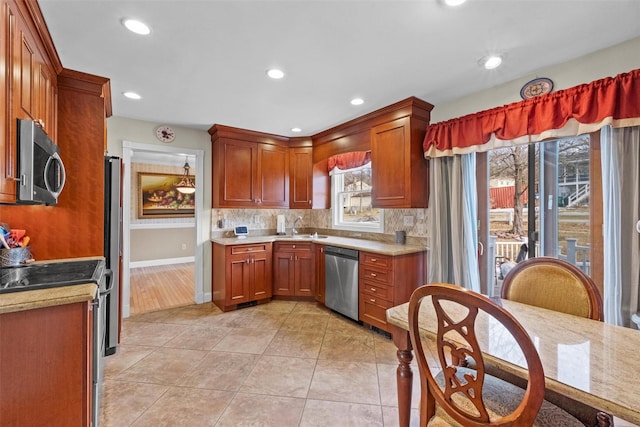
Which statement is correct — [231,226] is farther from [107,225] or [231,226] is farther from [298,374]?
[298,374]

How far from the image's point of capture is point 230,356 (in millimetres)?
2488

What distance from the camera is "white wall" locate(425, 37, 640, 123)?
1.85 meters

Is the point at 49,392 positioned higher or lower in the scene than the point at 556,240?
lower

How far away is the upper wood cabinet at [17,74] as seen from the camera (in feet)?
4.24

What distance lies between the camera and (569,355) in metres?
1.03

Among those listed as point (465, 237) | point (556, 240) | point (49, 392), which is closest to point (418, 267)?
point (465, 237)

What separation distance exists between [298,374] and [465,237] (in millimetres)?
1910

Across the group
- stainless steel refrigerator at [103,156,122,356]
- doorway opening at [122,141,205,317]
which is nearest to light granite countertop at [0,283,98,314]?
stainless steel refrigerator at [103,156,122,356]

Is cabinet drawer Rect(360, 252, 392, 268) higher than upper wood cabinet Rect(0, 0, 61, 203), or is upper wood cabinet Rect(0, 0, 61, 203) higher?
upper wood cabinet Rect(0, 0, 61, 203)

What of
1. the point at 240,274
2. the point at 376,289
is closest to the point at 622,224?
the point at 376,289

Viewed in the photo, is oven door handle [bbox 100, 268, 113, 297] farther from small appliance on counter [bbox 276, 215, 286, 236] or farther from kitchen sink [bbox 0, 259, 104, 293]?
small appliance on counter [bbox 276, 215, 286, 236]

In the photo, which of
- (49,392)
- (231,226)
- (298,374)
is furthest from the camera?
(231,226)

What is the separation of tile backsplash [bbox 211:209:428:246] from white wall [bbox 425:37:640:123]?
1160 millimetres

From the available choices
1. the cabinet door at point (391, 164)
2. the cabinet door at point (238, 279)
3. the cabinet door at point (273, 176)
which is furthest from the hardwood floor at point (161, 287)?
the cabinet door at point (391, 164)
